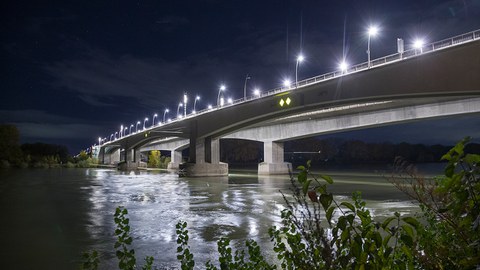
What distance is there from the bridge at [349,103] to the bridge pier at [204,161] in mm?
150

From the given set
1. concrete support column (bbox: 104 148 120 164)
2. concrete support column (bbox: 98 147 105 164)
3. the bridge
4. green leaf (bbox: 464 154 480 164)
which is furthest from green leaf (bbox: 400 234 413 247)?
concrete support column (bbox: 98 147 105 164)

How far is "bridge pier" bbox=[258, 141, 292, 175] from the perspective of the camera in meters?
61.8

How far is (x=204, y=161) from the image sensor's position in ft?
193

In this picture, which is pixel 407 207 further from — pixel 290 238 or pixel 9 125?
pixel 9 125

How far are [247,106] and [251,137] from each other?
798 inches

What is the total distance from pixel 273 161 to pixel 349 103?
29.5 metres

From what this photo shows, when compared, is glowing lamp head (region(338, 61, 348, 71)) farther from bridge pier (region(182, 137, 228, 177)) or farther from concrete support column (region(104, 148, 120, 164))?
concrete support column (region(104, 148, 120, 164))

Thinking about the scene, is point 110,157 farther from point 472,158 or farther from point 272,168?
point 472,158

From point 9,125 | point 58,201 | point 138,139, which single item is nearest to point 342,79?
point 58,201

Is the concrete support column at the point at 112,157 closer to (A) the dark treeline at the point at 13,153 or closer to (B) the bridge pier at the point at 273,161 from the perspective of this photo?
(A) the dark treeline at the point at 13,153

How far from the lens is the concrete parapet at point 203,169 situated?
55.2 m

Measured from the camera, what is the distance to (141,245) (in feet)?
33.8

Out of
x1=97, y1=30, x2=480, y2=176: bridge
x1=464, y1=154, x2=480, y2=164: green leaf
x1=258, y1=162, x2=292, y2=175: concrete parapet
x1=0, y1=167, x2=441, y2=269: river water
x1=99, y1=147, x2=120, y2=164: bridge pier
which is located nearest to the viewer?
x1=464, y1=154, x2=480, y2=164: green leaf

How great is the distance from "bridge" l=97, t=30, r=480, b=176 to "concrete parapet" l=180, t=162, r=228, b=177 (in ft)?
0.49
